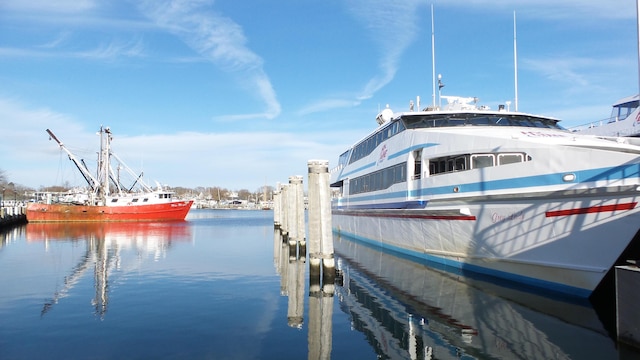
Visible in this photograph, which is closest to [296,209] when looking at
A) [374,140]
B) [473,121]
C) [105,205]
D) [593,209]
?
[374,140]

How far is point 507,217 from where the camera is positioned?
37.8ft

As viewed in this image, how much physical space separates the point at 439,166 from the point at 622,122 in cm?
1078

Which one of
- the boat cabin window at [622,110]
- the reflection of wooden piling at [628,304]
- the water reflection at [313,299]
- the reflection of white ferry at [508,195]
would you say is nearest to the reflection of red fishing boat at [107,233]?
the water reflection at [313,299]

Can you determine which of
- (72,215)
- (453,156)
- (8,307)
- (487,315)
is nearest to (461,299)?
(487,315)

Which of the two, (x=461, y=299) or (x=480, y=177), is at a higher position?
(x=480, y=177)

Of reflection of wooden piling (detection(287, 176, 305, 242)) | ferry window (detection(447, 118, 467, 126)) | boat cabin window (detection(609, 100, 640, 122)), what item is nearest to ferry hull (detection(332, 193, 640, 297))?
ferry window (detection(447, 118, 467, 126))

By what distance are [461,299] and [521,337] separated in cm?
289

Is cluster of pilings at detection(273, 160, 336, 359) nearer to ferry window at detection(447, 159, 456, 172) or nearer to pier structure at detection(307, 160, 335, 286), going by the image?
pier structure at detection(307, 160, 335, 286)

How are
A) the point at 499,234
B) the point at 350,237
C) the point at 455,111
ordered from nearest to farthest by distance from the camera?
the point at 499,234 < the point at 455,111 < the point at 350,237

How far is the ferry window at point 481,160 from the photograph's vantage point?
1281cm

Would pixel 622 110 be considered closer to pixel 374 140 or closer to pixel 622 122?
pixel 622 122

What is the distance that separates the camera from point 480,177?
40.7 feet

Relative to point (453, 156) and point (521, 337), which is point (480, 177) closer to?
point (453, 156)

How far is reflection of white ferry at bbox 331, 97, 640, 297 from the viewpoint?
9484 mm
